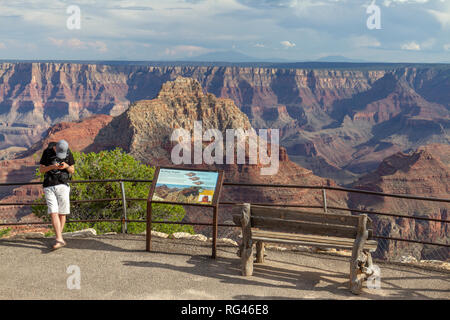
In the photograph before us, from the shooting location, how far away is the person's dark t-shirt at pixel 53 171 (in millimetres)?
8234

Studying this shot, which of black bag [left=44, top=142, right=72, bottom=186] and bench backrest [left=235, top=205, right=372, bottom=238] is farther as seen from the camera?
black bag [left=44, top=142, right=72, bottom=186]

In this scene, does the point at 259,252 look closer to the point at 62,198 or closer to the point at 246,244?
the point at 246,244

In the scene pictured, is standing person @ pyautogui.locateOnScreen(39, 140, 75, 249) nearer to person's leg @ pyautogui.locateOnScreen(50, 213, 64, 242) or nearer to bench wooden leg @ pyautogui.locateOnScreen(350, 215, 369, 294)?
person's leg @ pyautogui.locateOnScreen(50, 213, 64, 242)

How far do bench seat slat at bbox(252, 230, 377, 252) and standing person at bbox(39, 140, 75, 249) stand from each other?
3525 mm

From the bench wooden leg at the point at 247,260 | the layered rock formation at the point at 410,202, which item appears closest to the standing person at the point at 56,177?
the bench wooden leg at the point at 247,260

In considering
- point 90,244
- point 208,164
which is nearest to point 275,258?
point 90,244

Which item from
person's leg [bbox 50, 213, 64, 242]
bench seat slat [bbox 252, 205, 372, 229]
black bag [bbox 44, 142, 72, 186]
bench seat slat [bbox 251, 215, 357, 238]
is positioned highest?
black bag [bbox 44, 142, 72, 186]

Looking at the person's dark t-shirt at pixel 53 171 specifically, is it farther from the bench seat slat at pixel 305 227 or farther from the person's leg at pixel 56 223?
the bench seat slat at pixel 305 227

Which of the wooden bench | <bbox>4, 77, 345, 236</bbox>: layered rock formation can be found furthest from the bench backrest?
<bbox>4, 77, 345, 236</bbox>: layered rock formation

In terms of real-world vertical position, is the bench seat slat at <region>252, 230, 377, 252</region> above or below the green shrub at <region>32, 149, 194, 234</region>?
above

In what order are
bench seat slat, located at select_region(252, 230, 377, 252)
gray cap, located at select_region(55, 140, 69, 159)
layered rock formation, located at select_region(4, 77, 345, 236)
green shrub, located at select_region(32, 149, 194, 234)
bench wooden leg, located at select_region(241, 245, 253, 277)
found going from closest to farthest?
bench seat slat, located at select_region(252, 230, 377, 252)
bench wooden leg, located at select_region(241, 245, 253, 277)
gray cap, located at select_region(55, 140, 69, 159)
green shrub, located at select_region(32, 149, 194, 234)
layered rock formation, located at select_region(4, 77, 345, 236)

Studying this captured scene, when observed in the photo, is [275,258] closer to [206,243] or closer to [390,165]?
[206,243]

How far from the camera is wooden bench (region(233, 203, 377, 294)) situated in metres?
7.02
